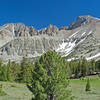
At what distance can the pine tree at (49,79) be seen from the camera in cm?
1588

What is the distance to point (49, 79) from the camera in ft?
51.6

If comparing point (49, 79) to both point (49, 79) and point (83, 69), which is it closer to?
point (49, 79)

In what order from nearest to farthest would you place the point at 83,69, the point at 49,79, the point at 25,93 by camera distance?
the point at 49,79 → the point at 25,93 → the point at 83,69

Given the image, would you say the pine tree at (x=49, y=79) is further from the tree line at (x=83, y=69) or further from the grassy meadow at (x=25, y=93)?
the tree line at (x=83, y=69)

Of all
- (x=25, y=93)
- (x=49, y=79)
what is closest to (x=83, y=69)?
(x=25, y=93)

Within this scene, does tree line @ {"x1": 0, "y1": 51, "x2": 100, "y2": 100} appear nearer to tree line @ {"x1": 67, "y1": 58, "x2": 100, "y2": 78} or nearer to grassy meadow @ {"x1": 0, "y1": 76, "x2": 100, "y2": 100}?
grassy meadow @ {"x1": 0, "y1": 76, "x2": 100, "y2": 100}

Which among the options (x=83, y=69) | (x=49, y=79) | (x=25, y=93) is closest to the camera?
(x=49, y=79)

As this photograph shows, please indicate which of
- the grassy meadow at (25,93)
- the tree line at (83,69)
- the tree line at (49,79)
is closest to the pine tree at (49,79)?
the tree line at (49,79)

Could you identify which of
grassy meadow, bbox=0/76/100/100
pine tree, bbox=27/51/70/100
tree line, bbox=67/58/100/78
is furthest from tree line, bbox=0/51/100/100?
tree line, bbox=67/58/100/78

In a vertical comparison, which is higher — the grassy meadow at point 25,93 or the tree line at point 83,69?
the tree line at point 83,69

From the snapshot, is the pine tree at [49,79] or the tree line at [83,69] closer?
the pine tree at [49,79]

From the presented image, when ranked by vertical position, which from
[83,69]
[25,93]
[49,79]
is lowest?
[25,93]

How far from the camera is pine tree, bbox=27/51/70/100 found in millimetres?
15883

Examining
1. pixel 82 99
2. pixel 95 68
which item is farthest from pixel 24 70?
pixel 95 68
